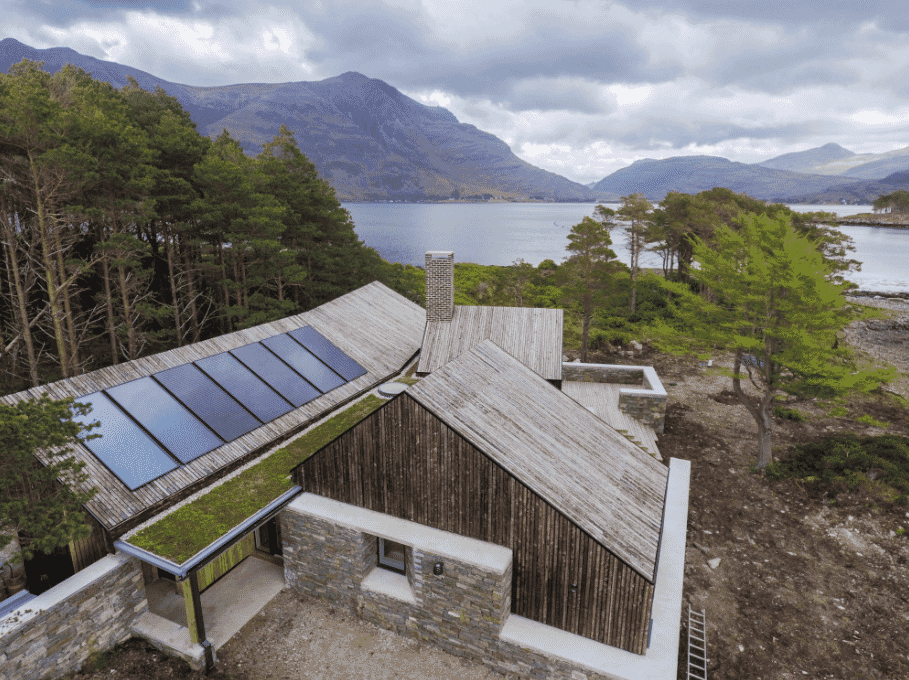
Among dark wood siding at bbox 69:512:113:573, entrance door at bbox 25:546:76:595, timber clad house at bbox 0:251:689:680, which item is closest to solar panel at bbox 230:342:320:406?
timber clad house at bbox 0:251:689:680

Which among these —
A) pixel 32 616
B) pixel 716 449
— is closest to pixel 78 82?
pixel 32 616

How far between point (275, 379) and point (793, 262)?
50.3ft

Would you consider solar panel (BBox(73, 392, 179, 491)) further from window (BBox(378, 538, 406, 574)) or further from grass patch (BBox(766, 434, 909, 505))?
grass patch (BBox(766, 434, 909, 505))

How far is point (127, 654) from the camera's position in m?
9.09

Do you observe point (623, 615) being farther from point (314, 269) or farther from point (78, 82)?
point (78, 82)

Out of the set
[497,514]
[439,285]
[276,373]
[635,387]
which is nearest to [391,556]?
[497,514]

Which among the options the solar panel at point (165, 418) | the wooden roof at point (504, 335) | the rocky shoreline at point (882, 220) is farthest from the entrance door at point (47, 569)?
the rocky shoreline at point (882, 220)

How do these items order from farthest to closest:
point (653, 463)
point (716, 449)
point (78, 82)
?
point (78, 82) → point (716, 449) → point (653, 463)

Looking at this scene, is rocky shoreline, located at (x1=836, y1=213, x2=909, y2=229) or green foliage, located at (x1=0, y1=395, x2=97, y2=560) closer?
green foliage, located at (x1=0, y1=395, x2=97, y2=560)

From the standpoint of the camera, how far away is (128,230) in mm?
24531

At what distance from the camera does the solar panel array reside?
10.3 m

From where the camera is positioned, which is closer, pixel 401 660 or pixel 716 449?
pixel 401 660

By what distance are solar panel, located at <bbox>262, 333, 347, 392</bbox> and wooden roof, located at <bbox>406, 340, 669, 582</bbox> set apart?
5.61m

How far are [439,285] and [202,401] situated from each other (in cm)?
952
